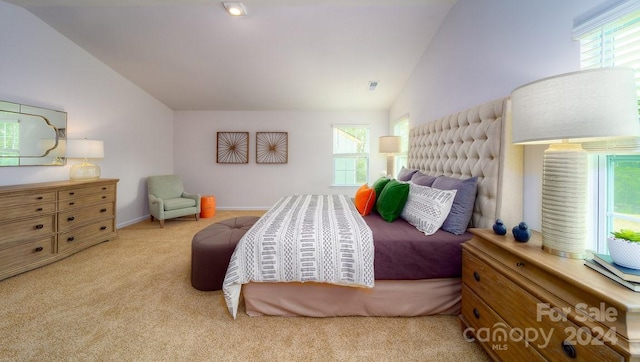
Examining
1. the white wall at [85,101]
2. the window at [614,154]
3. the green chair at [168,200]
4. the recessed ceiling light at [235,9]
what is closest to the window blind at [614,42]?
the window at [614,154]

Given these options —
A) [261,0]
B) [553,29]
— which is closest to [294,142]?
[261,0]

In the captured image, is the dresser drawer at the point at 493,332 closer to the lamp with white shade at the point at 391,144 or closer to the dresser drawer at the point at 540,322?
the dresser drawer at the point at 540,322

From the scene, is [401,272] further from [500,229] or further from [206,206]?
[206,206]

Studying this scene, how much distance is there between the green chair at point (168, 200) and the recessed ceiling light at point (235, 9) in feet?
10.1

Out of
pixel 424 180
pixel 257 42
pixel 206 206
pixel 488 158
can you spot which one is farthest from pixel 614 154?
pixel 206 206

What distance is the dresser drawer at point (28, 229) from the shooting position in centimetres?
214

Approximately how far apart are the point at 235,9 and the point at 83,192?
286 centimetres

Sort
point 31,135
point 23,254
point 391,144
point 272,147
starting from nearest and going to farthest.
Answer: point 23,254, point 31,135, point 391,144, point 272,147

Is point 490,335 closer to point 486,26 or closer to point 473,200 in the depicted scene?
point 473,200

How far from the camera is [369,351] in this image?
1.39 m

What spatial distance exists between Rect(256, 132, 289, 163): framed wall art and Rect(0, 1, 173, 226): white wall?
200 centimetres

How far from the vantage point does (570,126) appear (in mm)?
916

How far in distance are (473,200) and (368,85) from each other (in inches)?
116

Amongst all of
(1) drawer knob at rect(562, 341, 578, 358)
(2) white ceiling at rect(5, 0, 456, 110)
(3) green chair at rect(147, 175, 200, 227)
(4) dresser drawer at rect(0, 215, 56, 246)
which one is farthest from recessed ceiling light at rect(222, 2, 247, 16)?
(1) drawer knob at rect(562, 341, 578, 358)
